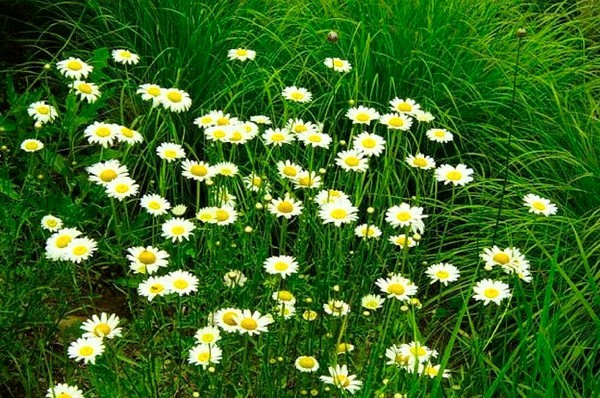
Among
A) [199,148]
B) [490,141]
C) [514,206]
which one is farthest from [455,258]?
[199,148]

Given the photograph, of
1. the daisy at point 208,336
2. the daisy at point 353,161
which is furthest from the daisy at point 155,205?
the daisy at point 353,161

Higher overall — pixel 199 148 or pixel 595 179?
pixel 199 148

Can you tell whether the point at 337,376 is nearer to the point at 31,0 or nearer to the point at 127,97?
the point at 127,97

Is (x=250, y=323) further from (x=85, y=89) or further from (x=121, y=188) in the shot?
(x=85, y=89)

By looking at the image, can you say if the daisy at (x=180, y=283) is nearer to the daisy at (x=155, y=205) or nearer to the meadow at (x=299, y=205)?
the meadow at (x=299, y=205)

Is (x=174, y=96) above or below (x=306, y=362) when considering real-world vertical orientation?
above

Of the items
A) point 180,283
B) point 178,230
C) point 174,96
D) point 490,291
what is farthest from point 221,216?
point 490,291

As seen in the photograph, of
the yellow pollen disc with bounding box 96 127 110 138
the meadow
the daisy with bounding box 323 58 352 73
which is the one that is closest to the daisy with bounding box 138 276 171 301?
the meadow
